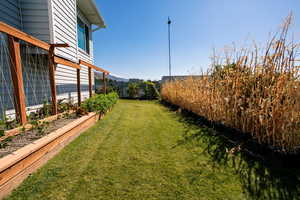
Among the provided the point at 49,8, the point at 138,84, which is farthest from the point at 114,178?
the point at 138,84

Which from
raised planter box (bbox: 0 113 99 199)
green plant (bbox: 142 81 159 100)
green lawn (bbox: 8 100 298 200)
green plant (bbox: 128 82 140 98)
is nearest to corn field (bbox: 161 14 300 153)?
green lawn (bbox: 8 100 298 200)

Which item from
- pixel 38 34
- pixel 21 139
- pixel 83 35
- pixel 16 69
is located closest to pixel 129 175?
pixel 21 139

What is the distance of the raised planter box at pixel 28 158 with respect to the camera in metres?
1.16

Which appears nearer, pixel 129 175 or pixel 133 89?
pixel 129 175

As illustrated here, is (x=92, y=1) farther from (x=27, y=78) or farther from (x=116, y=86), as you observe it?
(x=116, y=86)

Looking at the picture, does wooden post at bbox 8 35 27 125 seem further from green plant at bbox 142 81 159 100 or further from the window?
green plant at bbox 142 81 159 100

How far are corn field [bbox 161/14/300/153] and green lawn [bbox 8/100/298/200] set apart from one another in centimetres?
80

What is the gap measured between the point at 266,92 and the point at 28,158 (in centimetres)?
318

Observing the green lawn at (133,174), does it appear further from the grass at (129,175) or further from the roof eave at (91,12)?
the roof eave at (91,12)

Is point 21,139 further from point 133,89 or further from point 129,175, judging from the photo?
point 133,89

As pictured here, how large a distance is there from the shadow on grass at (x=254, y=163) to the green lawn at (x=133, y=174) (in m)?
Result: 0.08

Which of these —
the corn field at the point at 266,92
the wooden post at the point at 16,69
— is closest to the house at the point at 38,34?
the wooden post at the point at 16,69

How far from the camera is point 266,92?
1854 millimetres

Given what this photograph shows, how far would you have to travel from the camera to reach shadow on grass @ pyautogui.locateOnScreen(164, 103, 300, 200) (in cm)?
126
